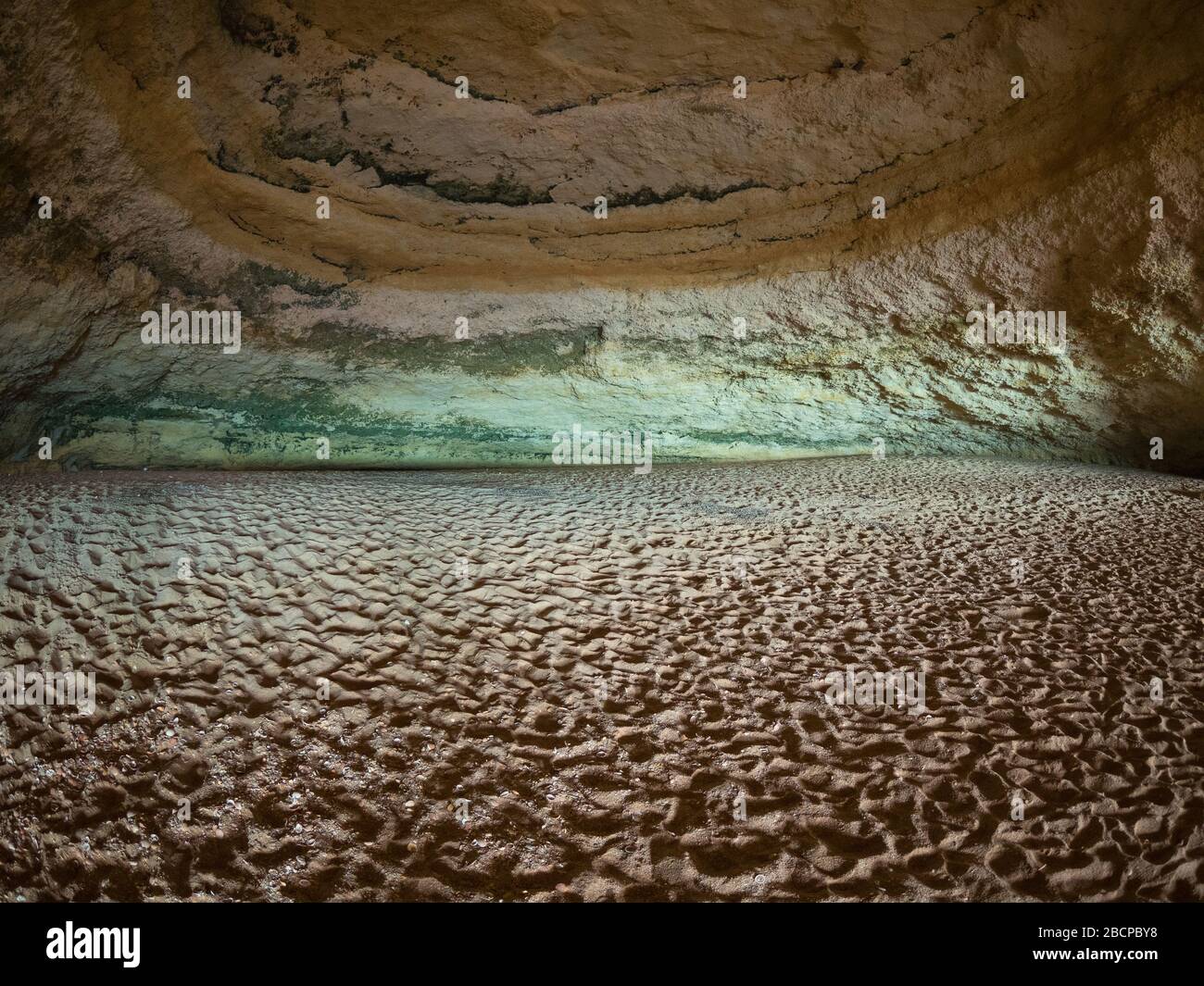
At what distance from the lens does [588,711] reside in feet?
5.62

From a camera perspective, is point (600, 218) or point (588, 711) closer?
point (588, 711)

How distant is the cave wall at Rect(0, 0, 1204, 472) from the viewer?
2791mm

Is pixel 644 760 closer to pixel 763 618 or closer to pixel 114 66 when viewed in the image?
pixel 763 618

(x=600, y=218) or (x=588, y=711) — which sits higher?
(x=600, y=218)

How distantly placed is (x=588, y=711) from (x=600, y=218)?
2910 millimetres

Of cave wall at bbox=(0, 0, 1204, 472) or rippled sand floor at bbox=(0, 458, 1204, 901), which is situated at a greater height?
cave wall at bbox=(0, 0, 1204, 472)

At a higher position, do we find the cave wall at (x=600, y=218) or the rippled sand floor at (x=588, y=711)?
the cave wall at (x=600, y=218)

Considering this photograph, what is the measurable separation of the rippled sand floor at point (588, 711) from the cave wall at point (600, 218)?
1.30 m

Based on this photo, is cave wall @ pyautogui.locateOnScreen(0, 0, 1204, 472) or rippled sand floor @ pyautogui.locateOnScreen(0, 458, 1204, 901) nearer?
rippled sand floor @ pyautogui.locateOnScreen(0, 458, 1204, 901)

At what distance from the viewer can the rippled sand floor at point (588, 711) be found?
1.27 meters

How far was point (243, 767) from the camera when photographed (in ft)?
4.78

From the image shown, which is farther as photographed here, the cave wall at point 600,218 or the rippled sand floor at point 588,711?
the cave wall at point 600,218

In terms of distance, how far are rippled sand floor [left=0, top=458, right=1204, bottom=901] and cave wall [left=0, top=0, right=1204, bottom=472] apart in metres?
1.30

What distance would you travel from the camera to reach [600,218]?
3773 mm
